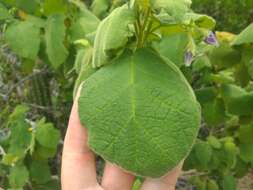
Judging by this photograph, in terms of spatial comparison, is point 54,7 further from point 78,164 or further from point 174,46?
point 78,164

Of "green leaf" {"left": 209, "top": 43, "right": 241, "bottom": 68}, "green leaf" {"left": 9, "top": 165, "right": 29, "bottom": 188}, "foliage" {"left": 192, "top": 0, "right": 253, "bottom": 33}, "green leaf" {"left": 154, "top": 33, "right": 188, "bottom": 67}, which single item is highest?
"green leaf" {"left": 154, "top": 33, "right": 188, "bottom": 67}

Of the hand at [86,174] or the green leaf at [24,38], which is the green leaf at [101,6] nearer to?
the green leaf at [24,38]

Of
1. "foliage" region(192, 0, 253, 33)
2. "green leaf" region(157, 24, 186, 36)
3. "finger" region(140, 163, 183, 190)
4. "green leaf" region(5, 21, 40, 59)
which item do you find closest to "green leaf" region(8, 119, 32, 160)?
"green leaf" region(5, 21, 40, 59)

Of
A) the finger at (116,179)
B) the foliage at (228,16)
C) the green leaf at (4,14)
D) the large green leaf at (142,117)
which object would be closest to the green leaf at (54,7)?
the green leaf at (4,14)

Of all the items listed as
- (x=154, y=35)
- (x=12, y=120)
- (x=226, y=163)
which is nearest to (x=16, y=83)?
(x=12, y=120)

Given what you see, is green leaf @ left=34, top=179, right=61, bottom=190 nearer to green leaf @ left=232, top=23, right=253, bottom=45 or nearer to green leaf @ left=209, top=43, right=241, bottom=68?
green leaf @ left=209, top=43, right=241, bottom=68

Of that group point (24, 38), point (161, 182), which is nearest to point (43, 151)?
point (24, 38)

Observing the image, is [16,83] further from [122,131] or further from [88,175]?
[122,131]
